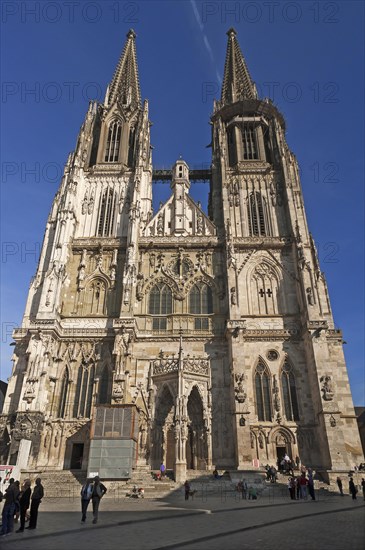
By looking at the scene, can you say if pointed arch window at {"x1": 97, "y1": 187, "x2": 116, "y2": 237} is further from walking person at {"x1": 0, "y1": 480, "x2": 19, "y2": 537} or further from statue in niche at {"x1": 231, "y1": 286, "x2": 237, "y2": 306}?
walking person at {"x1": 0, "y1": 480, "x2": 19, "y2": 537}

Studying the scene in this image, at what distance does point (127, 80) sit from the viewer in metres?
48.5

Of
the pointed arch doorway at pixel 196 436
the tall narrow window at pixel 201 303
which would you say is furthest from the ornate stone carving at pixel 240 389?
the tall narrow window at pixel 201 303

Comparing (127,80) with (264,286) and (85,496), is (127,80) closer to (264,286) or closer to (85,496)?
(264,286)

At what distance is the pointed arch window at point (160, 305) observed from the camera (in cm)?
3003

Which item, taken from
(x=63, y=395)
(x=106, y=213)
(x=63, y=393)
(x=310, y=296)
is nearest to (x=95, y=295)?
(x=63, y=393)

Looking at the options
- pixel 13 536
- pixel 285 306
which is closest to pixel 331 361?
pixel 285 306

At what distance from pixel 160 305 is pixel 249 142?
2151 centimetres

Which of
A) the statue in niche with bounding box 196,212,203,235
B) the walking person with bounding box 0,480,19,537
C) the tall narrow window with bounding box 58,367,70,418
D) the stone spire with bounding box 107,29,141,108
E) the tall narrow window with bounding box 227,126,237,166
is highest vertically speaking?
the stone spire with bounding box 107,29,141,108

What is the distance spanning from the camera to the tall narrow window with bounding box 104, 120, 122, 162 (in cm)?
4009

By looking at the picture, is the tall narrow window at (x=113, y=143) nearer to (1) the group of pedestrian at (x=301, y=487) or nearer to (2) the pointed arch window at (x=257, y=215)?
(2) the pointed arch window at (x=257, y=215)

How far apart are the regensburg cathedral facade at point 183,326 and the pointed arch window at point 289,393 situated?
70 millimetres

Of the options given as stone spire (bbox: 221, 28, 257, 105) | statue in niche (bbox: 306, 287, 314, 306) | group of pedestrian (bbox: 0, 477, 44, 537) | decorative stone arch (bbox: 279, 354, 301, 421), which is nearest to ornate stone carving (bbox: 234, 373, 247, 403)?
decorative stone arch (bbox: 279, 354, 301, 421)

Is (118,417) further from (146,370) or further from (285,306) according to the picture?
(285,306)

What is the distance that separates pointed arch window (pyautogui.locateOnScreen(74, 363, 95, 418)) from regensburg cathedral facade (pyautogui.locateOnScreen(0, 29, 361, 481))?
→ 3.0 inches
